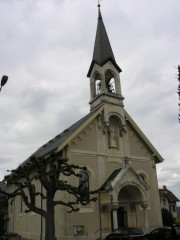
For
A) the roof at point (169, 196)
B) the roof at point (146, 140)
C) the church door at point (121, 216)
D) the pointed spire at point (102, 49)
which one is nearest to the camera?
the church door at point (121, 216)

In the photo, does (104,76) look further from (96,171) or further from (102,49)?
(96,171)

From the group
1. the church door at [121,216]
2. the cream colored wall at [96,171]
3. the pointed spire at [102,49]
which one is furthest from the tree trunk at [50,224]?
the pointed spire at [102,49]

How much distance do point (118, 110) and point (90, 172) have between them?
7.19 metres

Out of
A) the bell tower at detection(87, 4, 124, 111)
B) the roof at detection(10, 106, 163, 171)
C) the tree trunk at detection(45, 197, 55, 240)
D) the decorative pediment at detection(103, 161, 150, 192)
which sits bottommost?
the tree trunk at detection(45, 197, 55, 240)

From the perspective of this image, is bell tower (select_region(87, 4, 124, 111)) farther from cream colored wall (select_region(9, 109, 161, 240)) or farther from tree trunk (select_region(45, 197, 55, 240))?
tree trunk (select_region(45, 197, 55, 240))

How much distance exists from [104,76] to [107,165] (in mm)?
9218

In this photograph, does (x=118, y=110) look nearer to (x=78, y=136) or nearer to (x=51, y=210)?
(x=78, y=136)

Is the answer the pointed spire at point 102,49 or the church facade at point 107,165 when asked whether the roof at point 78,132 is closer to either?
the church facade at point 107,165

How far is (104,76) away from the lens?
32.4m

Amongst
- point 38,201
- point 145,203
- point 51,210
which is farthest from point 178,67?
point 38,201

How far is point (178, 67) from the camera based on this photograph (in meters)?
20.0

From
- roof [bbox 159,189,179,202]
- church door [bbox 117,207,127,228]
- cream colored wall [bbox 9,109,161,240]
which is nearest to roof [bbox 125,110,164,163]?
cream colored wall [bbox 9,109,161,240]

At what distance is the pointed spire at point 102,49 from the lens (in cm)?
3331

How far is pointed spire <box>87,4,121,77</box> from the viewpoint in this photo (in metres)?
33.3
